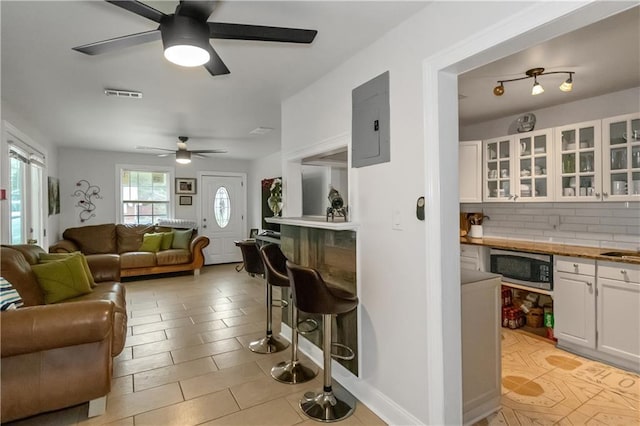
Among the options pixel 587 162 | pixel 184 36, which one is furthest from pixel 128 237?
pixel 587 162

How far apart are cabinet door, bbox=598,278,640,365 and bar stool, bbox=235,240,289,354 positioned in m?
2.79

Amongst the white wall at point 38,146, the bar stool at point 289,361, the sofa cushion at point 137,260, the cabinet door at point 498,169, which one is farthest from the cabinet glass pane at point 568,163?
the sofa cushion at point 137,260

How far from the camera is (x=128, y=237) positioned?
20.5 feet

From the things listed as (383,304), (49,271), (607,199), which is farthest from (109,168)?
(607,199)

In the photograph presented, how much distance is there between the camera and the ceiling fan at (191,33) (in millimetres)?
1527

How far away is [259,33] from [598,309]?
341 centimetres

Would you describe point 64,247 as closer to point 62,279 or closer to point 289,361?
point 62,279

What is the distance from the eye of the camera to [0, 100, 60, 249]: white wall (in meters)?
3.25

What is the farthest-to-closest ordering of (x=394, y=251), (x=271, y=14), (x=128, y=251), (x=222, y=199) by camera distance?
(x=222, y=199) < (x=128, y=251) < (x=394, y=251) < (x=271, y=14)

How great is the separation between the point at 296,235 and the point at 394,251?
4.28 feet

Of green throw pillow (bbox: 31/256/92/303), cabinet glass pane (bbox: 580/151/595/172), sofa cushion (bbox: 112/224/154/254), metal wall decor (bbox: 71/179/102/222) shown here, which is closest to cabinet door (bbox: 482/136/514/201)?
cabinet glass pane (bbox: 580/151/595/172)

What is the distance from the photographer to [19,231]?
12.7 feet

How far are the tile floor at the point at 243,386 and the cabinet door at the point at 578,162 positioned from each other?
152 centimetres

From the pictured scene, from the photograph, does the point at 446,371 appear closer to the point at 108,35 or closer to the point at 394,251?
the point at 394,251
